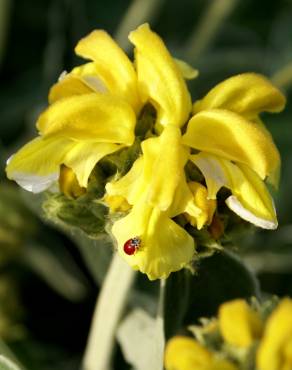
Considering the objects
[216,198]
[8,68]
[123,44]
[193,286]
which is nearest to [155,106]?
[216,198]

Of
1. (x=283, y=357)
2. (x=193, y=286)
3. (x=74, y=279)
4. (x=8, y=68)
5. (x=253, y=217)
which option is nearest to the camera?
(x=283, y=357)

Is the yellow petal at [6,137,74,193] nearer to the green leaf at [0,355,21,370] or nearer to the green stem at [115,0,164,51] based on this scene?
the green leaf at [0,355,21,370]

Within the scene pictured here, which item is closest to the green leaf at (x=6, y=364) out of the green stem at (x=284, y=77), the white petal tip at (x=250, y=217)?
the white petal tip at (x=250, y=217)

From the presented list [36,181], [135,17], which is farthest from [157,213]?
[135,17]

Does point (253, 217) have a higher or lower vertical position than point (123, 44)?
higher

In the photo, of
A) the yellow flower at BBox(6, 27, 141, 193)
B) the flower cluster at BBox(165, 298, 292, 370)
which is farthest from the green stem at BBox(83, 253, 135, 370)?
the flower cluster at BBox(165, 298, 292, 370)

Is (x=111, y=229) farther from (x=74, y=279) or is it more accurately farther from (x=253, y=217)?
(x=74, y=279)
